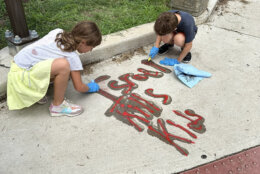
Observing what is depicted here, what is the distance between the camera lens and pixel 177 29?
8.64ft

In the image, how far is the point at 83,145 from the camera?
6.08ft

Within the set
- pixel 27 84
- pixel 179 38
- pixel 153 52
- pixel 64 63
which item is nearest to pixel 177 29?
pixel 179 38

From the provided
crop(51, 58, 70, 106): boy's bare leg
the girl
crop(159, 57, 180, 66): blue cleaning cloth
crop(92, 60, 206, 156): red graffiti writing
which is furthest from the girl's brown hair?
crop(159, 57, 180, 66): blue cleaning cloth

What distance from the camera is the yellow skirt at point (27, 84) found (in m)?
1.90

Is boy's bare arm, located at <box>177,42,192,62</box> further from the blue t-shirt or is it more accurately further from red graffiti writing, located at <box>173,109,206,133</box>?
red graffiti writing, located at <box>173,109,206,133</box>

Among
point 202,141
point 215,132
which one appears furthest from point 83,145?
point 215,132

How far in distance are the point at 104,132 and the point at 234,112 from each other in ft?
3.79

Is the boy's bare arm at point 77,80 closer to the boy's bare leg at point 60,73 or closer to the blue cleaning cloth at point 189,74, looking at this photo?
the boy's bare leg at point 60,73

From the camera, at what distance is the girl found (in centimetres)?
190

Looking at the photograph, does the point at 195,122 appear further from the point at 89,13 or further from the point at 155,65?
the point at 89,13

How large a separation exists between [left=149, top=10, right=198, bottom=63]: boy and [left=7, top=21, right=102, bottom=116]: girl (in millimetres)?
731

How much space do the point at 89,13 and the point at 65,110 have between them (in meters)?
1.84

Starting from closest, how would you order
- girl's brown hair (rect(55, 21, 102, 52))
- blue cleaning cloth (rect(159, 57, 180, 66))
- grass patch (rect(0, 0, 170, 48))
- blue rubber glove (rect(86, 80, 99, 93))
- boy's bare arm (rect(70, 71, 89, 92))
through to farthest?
girl's brown hair (rect(55, 21, 102, 52))
boy's bare arm (rect(70, 71, 89, 92))
blue rubber glove (rect(86, 80, 99, 93))
blue cleaning cloth (rect(159, 57, 180, 66))
grass patch (rect(0, 0, 170, 48))

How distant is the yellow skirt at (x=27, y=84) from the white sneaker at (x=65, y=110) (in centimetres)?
19
